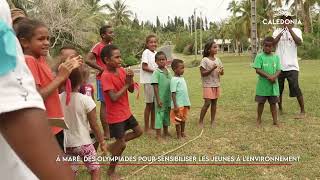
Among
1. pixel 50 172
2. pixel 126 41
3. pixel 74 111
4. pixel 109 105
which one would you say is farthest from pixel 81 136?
pixel 126 41

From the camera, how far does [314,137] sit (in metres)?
5.36

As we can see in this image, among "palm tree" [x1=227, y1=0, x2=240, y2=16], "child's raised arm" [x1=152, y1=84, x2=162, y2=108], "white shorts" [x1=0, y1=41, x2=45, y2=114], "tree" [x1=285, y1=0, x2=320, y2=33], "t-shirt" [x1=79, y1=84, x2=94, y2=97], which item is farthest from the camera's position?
"palm tree" [x1=227, y1=0, x2=240, y2=16]

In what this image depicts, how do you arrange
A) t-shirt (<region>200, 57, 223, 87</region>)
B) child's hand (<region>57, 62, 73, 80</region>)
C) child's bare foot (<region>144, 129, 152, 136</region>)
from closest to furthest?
child's hand (<region>57, 62, 73, 80</region>)
child's bare foot (<region>144, 129, 152, 136</region>)
t-shirt (<region>200, 57, 223, 87</region>)

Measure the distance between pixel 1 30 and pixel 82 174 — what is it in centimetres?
371

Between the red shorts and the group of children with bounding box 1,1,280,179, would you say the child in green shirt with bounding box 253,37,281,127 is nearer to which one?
the group of children with bounding box 1,1,280,179

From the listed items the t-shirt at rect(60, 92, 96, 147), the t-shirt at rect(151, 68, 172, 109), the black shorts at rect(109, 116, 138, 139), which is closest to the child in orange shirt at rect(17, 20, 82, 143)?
the t-shirt at rect(60, 92, 96, 147)

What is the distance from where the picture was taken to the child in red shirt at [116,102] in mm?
4133

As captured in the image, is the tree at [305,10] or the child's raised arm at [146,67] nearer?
the child's raised arm at [146,67]

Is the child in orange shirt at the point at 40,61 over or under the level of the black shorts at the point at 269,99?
over

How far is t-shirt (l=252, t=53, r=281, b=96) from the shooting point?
6.21m

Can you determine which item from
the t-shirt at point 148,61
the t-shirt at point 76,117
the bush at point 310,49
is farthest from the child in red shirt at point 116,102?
the bush at point 310,49

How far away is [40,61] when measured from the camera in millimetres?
2961

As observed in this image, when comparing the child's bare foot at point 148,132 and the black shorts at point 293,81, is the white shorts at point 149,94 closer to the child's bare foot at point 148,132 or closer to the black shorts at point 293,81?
the child's bare foot at point 148,132

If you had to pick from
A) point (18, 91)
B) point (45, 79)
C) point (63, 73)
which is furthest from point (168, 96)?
point (18, 91)
